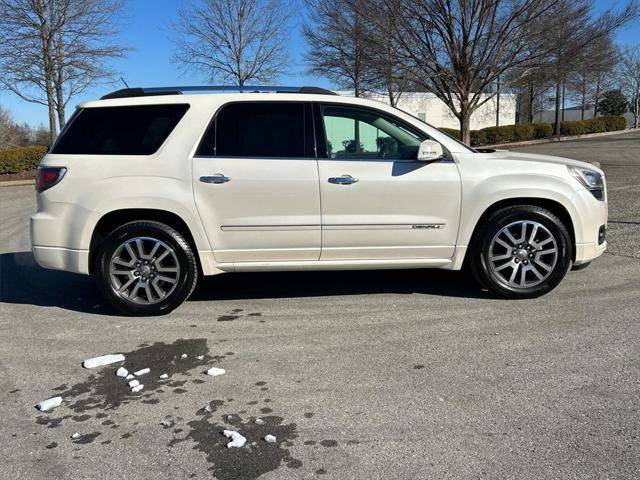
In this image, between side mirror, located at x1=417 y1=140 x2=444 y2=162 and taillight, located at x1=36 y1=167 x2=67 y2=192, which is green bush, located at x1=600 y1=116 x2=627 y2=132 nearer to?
side mirror, located at x1=417 y1=140 x2=444 y2=162

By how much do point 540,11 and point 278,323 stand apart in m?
9.52

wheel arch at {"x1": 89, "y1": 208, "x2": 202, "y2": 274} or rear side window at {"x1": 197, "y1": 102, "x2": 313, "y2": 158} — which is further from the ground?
rear side window at {"x1": 197, "y1": 102, "x2": 313, "y2": 158}

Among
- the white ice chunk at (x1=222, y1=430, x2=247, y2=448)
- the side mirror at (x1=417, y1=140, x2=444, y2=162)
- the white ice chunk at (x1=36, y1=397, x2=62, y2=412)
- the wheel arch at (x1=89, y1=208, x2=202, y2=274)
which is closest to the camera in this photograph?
the white ice chunk at (x1=222, y1=430, x2=247, y2=448)

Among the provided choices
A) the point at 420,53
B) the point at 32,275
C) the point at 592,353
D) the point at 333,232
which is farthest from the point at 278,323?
the point at 420,53

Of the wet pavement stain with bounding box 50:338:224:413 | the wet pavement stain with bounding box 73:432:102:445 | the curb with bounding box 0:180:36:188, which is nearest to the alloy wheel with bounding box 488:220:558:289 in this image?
the wet pavement stain with bounding box 50:338:224:413

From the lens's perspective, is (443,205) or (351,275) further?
(351,275)

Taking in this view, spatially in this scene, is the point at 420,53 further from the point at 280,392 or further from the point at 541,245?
the point at 280,392

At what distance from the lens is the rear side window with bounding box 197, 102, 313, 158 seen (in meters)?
4.77

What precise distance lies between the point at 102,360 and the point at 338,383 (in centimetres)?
171

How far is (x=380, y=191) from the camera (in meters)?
4.74

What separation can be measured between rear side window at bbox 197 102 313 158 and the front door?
0.20m

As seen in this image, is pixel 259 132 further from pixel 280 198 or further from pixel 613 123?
pixel 613 123

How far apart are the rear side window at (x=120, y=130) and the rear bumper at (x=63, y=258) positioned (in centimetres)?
86

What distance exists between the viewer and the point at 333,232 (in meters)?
4.78
